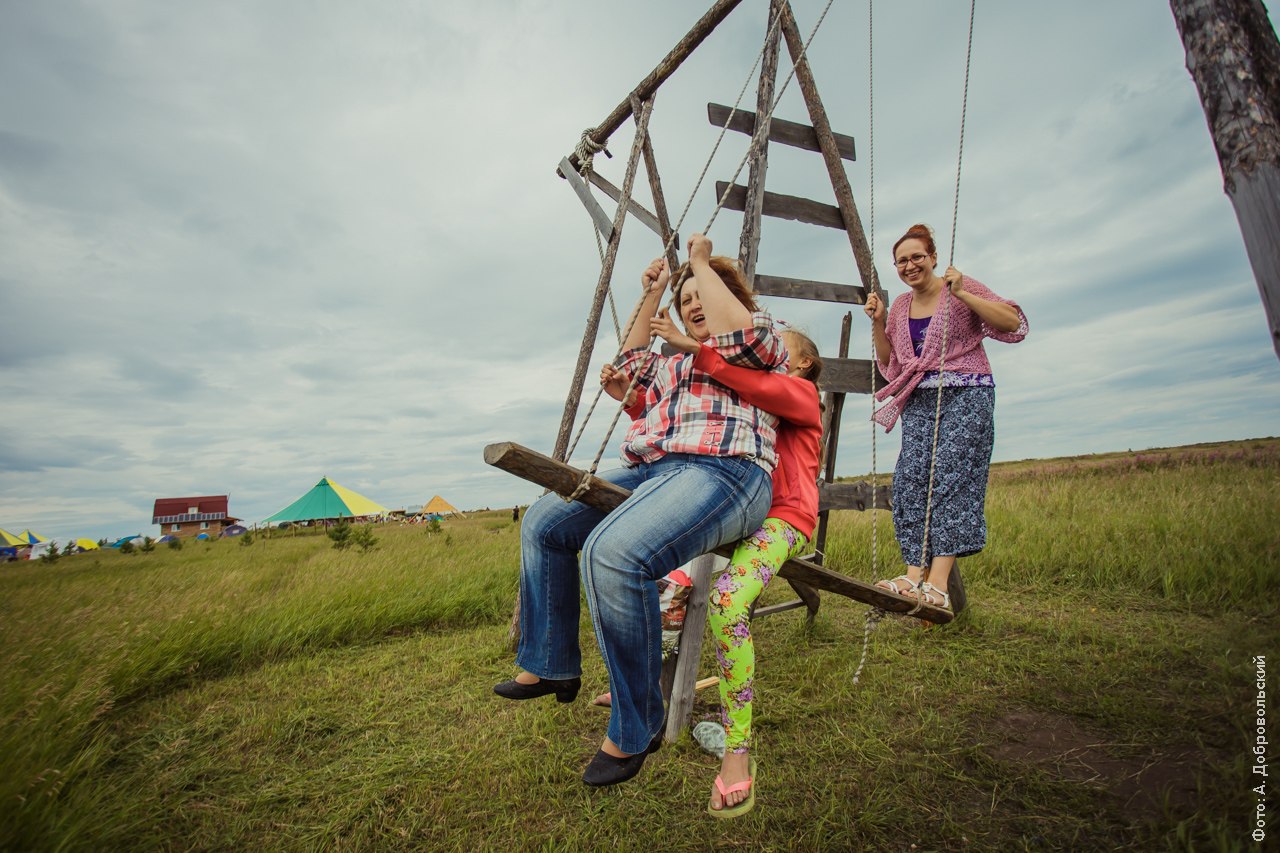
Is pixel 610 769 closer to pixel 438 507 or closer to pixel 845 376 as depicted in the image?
pixel 845 376

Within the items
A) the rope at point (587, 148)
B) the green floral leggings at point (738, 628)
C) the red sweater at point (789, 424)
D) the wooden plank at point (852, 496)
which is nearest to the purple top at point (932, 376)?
the wooden plank at point (852, 496)

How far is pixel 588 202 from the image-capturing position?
16.7 ft

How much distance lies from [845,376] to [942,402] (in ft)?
2.42

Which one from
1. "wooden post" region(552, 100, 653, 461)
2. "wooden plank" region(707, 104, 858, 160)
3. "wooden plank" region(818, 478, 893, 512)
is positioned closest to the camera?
"wooden plank" region(707, 104, 858, 160)

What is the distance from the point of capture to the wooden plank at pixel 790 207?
3668mm

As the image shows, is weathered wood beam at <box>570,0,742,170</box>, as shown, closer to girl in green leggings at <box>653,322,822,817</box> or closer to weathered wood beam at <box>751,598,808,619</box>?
girl in green leggings at <box>653,322,822,817</box>

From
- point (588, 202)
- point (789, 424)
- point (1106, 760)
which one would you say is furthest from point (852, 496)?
point (588, 202)

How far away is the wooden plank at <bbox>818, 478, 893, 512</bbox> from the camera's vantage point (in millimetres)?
3922

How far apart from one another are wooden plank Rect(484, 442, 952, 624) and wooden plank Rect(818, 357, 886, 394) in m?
1.75

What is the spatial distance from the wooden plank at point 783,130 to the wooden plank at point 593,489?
2636mm

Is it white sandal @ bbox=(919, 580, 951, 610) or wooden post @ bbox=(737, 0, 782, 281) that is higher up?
wooden post @ bbox=(737, 0, 782, 281)

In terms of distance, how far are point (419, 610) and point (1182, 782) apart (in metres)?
5.17

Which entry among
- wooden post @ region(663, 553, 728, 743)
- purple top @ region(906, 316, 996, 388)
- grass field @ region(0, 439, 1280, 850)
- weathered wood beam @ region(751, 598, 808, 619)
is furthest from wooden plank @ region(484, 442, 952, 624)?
purple top @ region(906, 316, 996, 388)

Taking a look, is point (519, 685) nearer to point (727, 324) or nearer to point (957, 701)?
point (727, 324)
